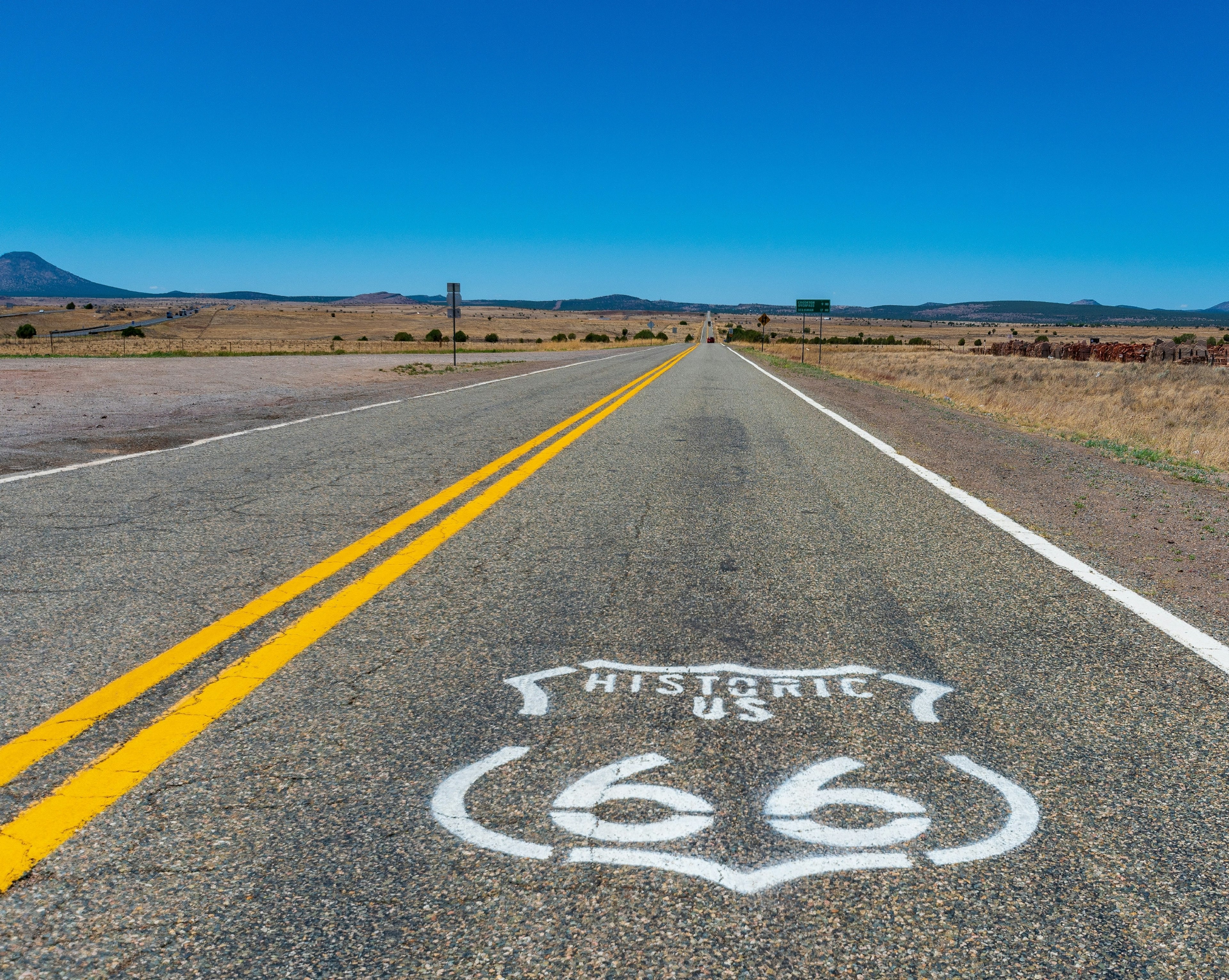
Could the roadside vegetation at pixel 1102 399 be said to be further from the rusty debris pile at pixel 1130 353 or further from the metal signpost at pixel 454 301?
the metal signpost at pixel 454 301

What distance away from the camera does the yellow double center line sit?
7.64 ft

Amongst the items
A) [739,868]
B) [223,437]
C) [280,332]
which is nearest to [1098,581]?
[739,868]

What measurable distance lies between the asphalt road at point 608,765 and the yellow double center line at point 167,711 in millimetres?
24

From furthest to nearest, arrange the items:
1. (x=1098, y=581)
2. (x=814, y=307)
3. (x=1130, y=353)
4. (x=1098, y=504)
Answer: (x=814, y=307)
(x=1130, y=353)
(x=1098, y=504)
(x=1098, y=581)

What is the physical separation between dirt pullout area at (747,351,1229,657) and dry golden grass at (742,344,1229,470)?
1681mm

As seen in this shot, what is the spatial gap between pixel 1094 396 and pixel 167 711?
25839 millimetres

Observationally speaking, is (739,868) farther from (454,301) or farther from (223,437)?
(454,301)

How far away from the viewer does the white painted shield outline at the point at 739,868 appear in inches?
86.0

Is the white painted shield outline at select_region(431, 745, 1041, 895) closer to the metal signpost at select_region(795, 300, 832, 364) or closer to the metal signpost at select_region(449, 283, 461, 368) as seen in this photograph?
the metal signpost at select_region(449, 283, 461, 368)

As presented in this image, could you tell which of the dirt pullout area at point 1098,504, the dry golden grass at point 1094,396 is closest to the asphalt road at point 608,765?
the dirt pullout area at point 1098,504

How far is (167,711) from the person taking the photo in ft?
9.90

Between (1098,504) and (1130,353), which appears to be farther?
(1130,353)

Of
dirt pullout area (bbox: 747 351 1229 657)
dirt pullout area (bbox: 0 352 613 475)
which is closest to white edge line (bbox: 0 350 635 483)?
dirt pullout area (bbox: 0 352 613 475)

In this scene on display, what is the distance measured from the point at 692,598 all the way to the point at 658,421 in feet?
29.3
